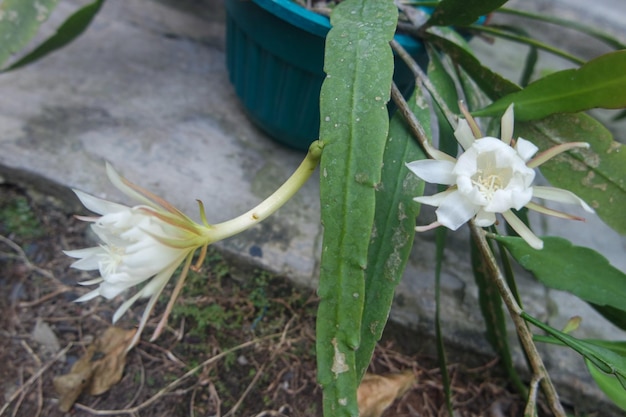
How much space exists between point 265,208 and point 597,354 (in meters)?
0.46

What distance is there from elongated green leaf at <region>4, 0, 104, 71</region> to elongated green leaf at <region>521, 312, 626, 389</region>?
94cm

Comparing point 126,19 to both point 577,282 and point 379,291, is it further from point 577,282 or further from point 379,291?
point 577,282

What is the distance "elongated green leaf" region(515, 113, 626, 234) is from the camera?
0.69 meters

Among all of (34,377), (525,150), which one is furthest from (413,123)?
(34,377)

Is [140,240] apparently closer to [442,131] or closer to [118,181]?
[118,181]

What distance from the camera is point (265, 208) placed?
0.59 metres

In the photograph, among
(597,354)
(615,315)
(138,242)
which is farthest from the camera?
(615,315)

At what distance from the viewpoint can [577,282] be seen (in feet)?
2.17

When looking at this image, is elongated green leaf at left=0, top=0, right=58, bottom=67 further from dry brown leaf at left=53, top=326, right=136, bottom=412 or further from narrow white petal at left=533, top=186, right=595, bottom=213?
narrow white petal at left=533, top=186, right=595, bottom=213

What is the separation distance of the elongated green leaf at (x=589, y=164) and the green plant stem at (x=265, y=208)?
34cm

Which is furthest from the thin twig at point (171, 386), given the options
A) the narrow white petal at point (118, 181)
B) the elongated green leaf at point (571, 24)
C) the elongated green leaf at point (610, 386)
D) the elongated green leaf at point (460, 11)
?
the elongated green leaf at point (571, 24)

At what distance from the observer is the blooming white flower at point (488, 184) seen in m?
0.52

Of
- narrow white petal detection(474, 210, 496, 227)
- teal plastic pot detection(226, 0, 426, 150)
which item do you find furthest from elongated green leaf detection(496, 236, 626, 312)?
teal plastic pot detection(226, 0, 426, 150)

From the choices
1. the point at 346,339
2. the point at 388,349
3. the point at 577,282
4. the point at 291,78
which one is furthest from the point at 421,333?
the point at 291,78
